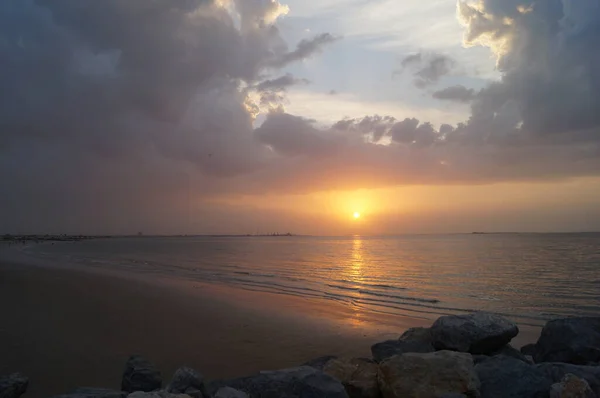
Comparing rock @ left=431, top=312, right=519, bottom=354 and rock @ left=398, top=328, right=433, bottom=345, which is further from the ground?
rock @ left=431, top=312, right=519, bottom=354

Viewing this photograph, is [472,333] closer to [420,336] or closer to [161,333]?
[420,336]

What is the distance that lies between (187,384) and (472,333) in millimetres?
5099

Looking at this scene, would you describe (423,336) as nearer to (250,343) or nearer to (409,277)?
(250,343)

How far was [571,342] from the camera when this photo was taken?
26.2 ft

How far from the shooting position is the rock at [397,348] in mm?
8047

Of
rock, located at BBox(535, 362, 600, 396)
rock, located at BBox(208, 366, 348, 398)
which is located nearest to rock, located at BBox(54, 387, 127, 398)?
rock, located at BBox(208, 366, 348, 398)

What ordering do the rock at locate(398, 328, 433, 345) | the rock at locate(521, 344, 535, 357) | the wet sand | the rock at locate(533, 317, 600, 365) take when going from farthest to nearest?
the wet sand
the rock at locate(521, 344, 535, 357)
the rock at locate(398, 328, 433, 345)
the rock at locate(533, 317, 600, 365)

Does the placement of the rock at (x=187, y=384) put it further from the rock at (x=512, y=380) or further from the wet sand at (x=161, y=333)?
the rock at (x=512, y=380)

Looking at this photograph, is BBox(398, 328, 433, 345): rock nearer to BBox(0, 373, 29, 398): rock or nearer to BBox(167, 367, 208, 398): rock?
BBox(167, 367, 208, 398): rock

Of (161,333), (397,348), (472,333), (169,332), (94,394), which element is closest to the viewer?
(94,394)

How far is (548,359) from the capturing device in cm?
814

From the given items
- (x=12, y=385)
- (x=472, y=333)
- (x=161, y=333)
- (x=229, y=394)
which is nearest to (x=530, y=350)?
(x=472, y=333)

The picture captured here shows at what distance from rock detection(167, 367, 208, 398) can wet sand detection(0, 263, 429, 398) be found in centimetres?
292

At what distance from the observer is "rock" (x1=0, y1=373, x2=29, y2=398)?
20.9 feet
